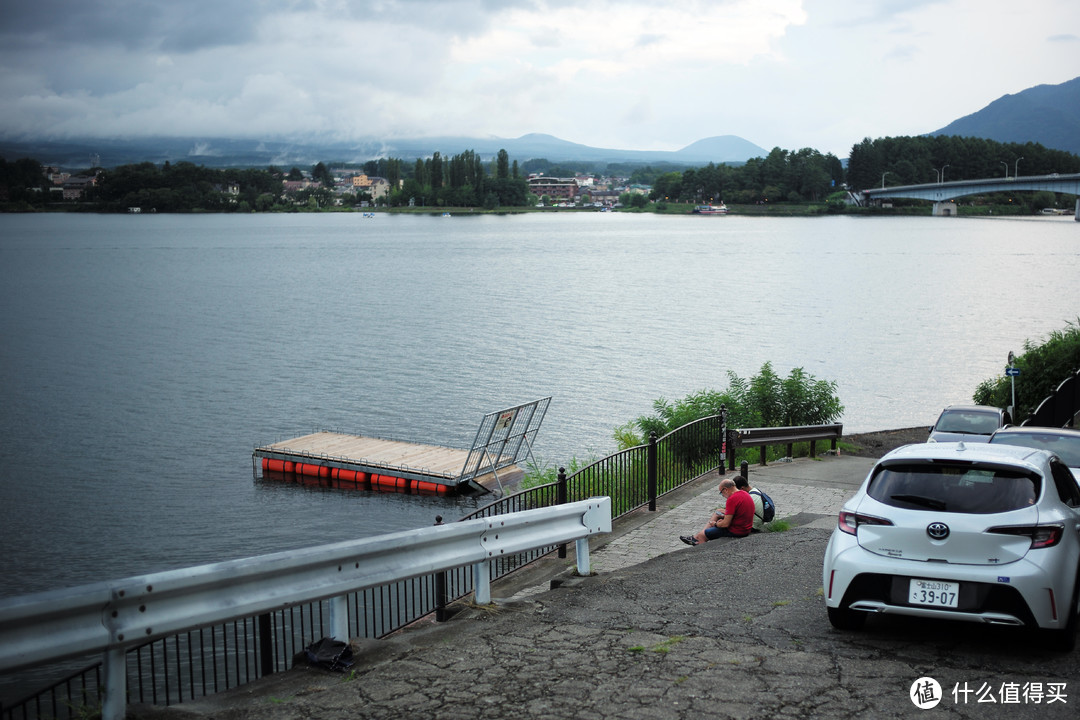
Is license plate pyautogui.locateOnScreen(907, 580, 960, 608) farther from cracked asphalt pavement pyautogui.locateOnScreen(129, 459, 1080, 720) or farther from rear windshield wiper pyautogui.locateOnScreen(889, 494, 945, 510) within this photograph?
rear windshield wiper pyautogui.locateOnScreen(889, 494, 945, 510)

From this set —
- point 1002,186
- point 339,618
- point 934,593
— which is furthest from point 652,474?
point 1002,186

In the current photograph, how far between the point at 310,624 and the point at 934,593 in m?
6.09

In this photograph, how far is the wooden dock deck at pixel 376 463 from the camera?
2572 centimetres

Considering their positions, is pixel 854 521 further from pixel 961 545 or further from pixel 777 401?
pixel 777 401

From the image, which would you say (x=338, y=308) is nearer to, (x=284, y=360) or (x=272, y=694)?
(x=284, y=360)

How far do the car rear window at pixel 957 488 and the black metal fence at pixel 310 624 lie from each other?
3.75 metres

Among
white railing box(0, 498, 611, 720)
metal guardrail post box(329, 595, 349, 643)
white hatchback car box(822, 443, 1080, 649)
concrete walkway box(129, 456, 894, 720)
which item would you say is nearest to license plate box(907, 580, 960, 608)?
white hatchback car box(822, 443, 1080, 649)

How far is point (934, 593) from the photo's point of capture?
671 centimetres

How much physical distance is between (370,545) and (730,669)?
2.66m

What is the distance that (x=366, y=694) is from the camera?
233 inches

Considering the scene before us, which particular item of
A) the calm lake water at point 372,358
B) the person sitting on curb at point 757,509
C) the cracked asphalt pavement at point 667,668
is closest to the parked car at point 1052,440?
the person sitting on curb at point 757,509

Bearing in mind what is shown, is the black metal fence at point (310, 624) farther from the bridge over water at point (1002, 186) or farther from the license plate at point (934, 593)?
the bridge over water at point (1002, 186)

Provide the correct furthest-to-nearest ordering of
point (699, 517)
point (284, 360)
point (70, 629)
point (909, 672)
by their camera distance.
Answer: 1. point (284, 360)
2. point (699, 517)
3. point (909, 672)
4. point (70, 629)

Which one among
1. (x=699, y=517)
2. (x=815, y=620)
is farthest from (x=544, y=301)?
(x=815, y=620)
